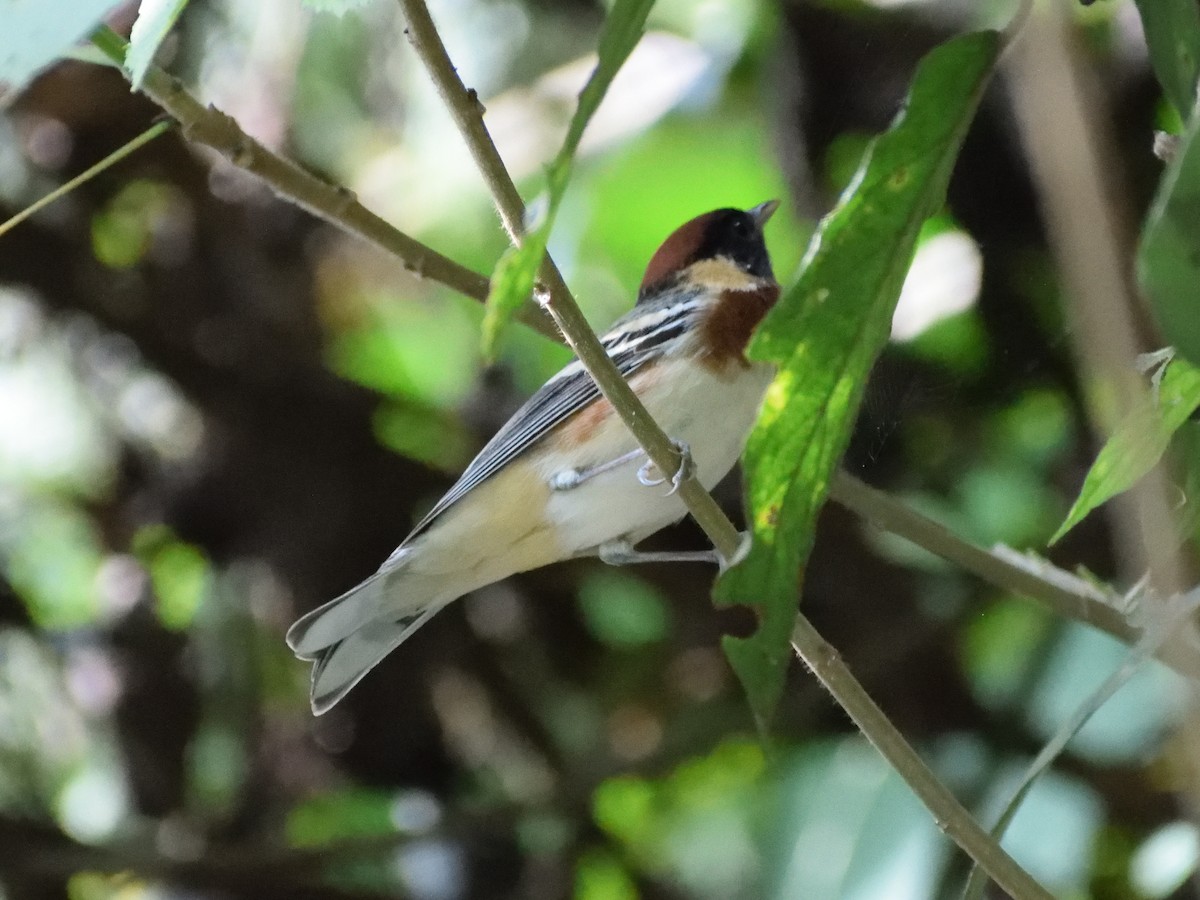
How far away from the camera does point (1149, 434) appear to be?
0.84 meters

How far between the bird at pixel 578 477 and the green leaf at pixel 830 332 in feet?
2.66

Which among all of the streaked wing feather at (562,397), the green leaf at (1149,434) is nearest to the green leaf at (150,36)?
the green leaf at (1149,434)

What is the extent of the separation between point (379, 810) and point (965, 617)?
3.45 feet

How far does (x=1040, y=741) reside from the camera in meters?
1.86

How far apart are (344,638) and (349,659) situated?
29 mm

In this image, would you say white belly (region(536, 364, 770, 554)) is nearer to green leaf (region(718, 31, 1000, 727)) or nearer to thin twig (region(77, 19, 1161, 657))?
thin twig (region(77, 19, 1161, 657))

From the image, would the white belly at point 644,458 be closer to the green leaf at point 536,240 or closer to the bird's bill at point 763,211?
the bird's bill at point 763,211

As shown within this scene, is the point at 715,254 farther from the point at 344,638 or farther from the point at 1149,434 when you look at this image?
the point at 1149,434

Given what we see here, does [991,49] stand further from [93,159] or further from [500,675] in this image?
[93,159]

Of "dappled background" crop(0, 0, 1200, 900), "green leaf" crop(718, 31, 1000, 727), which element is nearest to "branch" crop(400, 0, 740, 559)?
"green leaf" crop(718, 31, 1000, 727)

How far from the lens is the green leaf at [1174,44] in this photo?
740 millimetres

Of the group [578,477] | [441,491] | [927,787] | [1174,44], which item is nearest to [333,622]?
[578,477]

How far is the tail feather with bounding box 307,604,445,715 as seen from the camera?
5.01 feet

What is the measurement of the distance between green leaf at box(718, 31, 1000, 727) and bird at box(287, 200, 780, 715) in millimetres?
810
